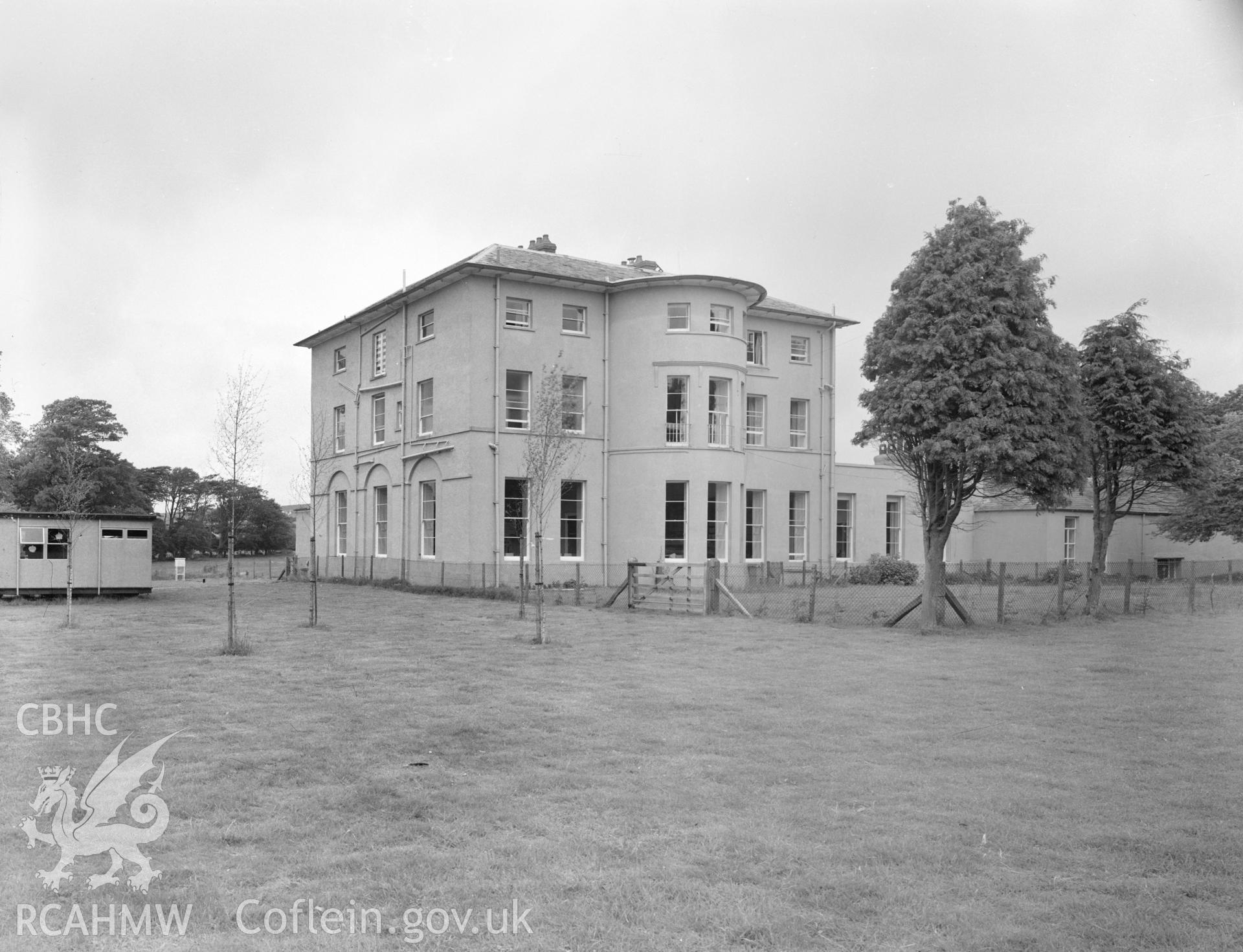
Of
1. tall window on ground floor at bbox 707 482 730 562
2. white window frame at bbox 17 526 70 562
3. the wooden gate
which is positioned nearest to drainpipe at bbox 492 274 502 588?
tall window on ground floor at bbox 707 482 730 562

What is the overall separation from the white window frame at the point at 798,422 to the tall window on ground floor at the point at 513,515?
12.6 meters

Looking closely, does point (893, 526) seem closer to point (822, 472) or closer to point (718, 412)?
point (822, 472)

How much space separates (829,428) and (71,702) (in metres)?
33.4

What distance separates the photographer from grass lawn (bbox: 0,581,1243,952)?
5.19m

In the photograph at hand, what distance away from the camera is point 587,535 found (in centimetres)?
3394

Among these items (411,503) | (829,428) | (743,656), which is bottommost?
(743,656)

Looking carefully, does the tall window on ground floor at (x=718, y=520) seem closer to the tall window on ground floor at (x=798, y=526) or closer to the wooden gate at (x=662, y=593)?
the tall window on ground floor at (x=798, y=526)

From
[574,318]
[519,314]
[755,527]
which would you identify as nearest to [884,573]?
[755,527]

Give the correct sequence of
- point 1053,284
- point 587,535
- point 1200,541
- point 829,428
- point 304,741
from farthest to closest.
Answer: point 1200,541, point 829,428, point 587,535, point 1053,284, point 304,741

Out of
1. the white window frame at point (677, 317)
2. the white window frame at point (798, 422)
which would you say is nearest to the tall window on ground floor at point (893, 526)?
the white window frame at point (798, 422)

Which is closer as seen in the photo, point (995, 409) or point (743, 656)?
point (743, 656)

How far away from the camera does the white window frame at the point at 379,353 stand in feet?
125

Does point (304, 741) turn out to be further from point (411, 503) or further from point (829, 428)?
point (829, 428)


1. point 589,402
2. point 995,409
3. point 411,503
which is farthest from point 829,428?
point 995,409
